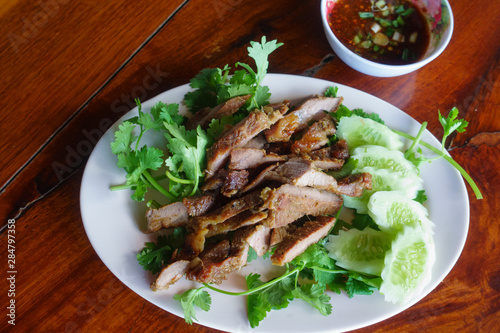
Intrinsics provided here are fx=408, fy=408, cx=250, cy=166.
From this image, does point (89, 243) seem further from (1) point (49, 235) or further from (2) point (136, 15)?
(2) point (136, 15)

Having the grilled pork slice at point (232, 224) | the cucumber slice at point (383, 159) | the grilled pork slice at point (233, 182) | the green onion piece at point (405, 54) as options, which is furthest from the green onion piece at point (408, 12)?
the grilled pork slice at point (232, 224)

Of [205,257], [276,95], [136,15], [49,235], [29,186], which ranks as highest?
[136,15]

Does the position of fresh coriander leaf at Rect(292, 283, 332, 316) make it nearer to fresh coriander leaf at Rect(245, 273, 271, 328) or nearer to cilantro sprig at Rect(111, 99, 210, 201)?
fresh coriander leaf at Rect(245, 273, 271, 328)

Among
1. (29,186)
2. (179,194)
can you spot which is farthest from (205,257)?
(29,186)

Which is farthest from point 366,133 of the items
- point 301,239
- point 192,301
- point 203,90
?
point 192,301

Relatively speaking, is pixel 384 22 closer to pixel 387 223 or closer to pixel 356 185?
pixel 356 185

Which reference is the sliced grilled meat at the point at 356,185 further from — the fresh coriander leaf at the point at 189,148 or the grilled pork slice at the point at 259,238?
the fresh coriander leaf at the point at 189,148
